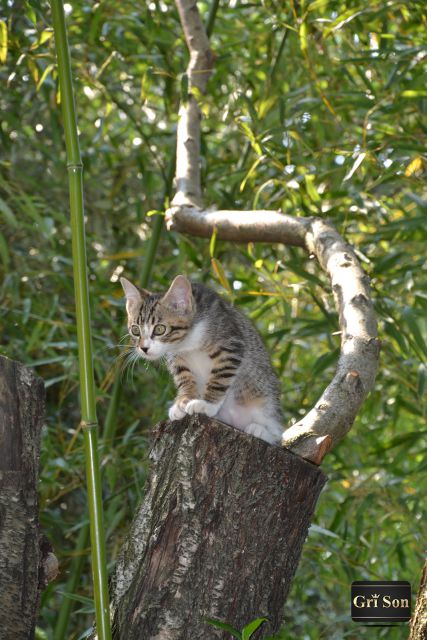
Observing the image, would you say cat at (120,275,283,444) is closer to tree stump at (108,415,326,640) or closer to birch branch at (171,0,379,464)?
birch branch at (171,0,379,464)

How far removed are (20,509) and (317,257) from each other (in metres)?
0.93

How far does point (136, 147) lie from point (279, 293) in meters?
1.21

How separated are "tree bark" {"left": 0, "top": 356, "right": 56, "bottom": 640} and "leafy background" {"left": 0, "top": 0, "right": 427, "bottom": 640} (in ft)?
2.71

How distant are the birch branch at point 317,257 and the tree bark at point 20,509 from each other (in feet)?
1.50

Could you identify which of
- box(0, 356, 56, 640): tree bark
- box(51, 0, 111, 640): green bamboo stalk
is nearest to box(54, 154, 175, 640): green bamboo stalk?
box(0, 356, 56, 640): tree bark

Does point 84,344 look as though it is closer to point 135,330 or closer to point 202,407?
point 202,407

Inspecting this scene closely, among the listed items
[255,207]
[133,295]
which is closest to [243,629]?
[133,295]

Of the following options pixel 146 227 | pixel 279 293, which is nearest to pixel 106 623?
pixel 279 293

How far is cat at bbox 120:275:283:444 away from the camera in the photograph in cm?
215

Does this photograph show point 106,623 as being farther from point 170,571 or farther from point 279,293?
point 279,293

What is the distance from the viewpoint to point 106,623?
1.43 metres

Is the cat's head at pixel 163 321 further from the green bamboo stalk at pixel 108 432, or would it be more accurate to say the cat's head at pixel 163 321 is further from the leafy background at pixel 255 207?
the green bamboo stalk at pixel 108 432

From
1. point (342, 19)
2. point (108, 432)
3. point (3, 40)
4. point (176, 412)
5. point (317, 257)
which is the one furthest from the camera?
point (108, 432)

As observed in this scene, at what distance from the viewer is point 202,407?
1972mm
